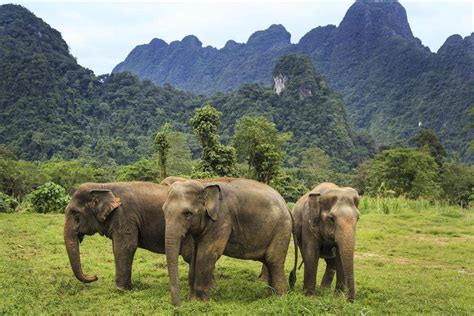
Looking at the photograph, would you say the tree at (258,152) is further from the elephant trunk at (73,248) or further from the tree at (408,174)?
the elephant trunk at (73,248)

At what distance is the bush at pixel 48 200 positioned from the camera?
1797cm

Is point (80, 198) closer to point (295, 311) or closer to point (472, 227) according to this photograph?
point (295, 311)

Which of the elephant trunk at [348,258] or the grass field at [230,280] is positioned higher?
the elephant trunk at [348,258]

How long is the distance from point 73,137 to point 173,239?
78709mm

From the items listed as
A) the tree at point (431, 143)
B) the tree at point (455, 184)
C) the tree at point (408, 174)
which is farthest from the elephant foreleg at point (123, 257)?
the tree at point (431, 143)

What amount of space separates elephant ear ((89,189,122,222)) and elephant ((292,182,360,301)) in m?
3.01

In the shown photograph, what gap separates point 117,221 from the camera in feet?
24.1

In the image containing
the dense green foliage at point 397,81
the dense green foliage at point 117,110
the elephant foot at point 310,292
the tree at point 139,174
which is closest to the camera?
the elephant foot at point 310,292

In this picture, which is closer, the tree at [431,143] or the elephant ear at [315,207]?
the elephant ear at [315,207]

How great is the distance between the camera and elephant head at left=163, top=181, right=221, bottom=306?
19.8ft

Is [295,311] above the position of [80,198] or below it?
below

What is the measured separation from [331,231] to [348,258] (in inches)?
23.1

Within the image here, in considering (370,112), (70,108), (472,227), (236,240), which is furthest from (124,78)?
(236,240)

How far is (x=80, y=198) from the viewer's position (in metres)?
7.43
